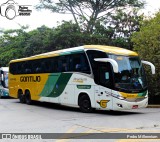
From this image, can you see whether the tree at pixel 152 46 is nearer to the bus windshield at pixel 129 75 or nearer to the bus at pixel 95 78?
the bus at pixel 95 78

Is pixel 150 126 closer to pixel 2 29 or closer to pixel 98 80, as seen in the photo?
pixel 98 80

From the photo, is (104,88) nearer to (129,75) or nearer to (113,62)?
(129,75)

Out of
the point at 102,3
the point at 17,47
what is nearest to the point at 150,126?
the point at 102,3

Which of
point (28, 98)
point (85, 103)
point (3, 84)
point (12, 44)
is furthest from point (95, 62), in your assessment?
point (12, 44)

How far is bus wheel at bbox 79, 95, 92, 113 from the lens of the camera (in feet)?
52.1

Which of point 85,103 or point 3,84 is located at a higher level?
point 3,84

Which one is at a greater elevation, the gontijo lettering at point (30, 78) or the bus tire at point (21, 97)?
the gontijo lettering at point (30, 78)

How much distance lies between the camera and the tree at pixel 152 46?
20.6 meters

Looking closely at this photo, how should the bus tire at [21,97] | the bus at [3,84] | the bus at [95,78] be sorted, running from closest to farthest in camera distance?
the bus at [95,78]
the bus tire at [21,97]
the bus at [3,84]

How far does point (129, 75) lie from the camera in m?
14.7

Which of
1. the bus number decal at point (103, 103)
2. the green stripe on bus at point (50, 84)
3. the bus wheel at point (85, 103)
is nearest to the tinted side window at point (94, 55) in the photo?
the bus number decal at point (103, 103)

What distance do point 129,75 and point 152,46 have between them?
22.5 ft

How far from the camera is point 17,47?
4262 centimetres

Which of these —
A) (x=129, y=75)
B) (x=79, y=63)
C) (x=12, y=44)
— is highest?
(x=12, y=44)
